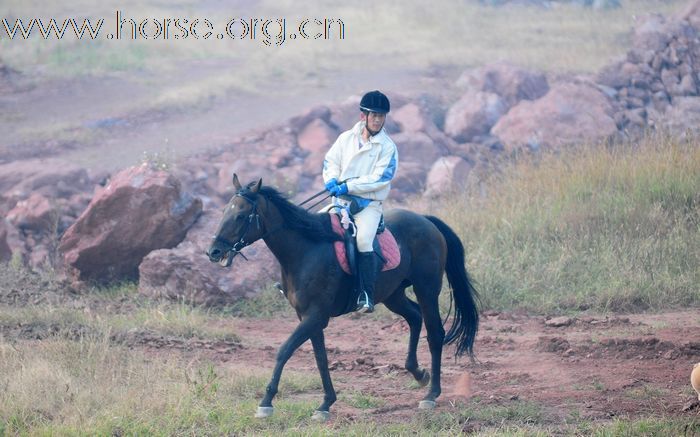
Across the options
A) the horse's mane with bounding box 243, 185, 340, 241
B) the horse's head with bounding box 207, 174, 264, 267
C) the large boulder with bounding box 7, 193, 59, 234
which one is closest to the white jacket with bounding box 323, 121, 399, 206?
the horse's mane with bounding box 243, 185, 340, 241

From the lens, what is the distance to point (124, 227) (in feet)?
37.2

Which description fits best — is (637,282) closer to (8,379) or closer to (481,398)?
(481,398)

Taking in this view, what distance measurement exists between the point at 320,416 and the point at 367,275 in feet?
3.82

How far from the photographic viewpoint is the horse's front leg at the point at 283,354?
6.72 m

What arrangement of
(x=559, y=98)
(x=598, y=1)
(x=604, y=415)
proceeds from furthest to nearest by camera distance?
(x=598, y=1) → (x=559, y=98) → (x=604, y=415)

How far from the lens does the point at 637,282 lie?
1050 cm

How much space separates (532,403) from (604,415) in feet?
1.93

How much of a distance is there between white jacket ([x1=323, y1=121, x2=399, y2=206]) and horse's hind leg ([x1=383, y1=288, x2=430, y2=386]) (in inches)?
42.9

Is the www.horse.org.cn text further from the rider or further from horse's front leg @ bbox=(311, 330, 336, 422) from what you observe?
horse's front leg @ bbox=(311, 330, 336, 422)

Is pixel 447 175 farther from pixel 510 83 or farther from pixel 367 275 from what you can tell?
pixel 367 275

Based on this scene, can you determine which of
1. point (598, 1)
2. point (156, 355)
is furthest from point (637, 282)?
point (598, 1)

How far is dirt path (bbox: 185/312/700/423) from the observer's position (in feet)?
23.3

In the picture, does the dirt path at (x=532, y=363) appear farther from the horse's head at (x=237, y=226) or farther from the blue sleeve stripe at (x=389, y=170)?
the blue sleeve stripe at (x=389, y=170)

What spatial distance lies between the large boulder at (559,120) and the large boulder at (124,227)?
708 cm
